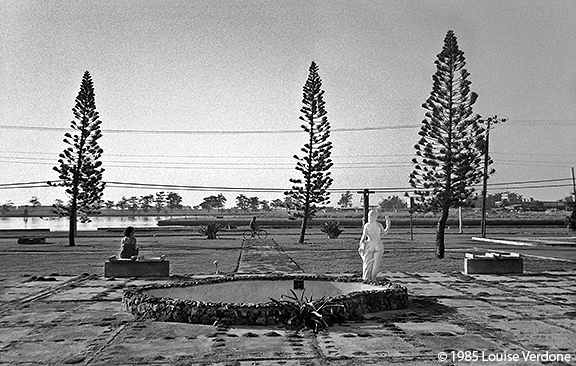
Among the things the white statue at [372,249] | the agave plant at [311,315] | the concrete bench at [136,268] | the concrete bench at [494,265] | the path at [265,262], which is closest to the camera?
the agave plant at [311,315]

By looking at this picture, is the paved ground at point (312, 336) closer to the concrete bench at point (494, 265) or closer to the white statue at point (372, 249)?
the white statue at point (372, 249)

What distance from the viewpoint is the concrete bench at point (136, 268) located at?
1351 cm

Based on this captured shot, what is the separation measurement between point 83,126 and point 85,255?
12.2 m

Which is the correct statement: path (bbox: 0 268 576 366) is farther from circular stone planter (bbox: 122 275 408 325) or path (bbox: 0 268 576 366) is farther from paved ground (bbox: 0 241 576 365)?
circular stone planter (bbox: 122 275 408 325)

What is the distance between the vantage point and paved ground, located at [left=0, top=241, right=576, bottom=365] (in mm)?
6133

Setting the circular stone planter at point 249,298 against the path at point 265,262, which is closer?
the circular stone planter at point 249,298

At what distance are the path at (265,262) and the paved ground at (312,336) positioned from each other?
15.6 ft

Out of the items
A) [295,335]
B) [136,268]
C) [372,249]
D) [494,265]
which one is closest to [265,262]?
[136,268]

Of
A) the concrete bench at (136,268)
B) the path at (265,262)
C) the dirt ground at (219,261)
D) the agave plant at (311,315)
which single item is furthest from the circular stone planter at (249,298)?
the dirt ground at (219,261)

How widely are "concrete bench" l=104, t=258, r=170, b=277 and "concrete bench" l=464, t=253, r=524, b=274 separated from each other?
23.0 ft

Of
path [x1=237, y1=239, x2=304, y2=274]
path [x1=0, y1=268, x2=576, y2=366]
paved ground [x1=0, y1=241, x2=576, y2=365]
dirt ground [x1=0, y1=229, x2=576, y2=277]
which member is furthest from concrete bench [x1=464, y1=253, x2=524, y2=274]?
path [x1=237, y1=239, x2=304, y2=274]

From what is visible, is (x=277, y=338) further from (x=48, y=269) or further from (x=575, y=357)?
(x=48, y=269)

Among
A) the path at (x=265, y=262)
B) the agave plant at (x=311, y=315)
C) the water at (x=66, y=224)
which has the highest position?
the agave plant at (x=311, y=315)

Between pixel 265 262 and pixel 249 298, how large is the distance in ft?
22.9
